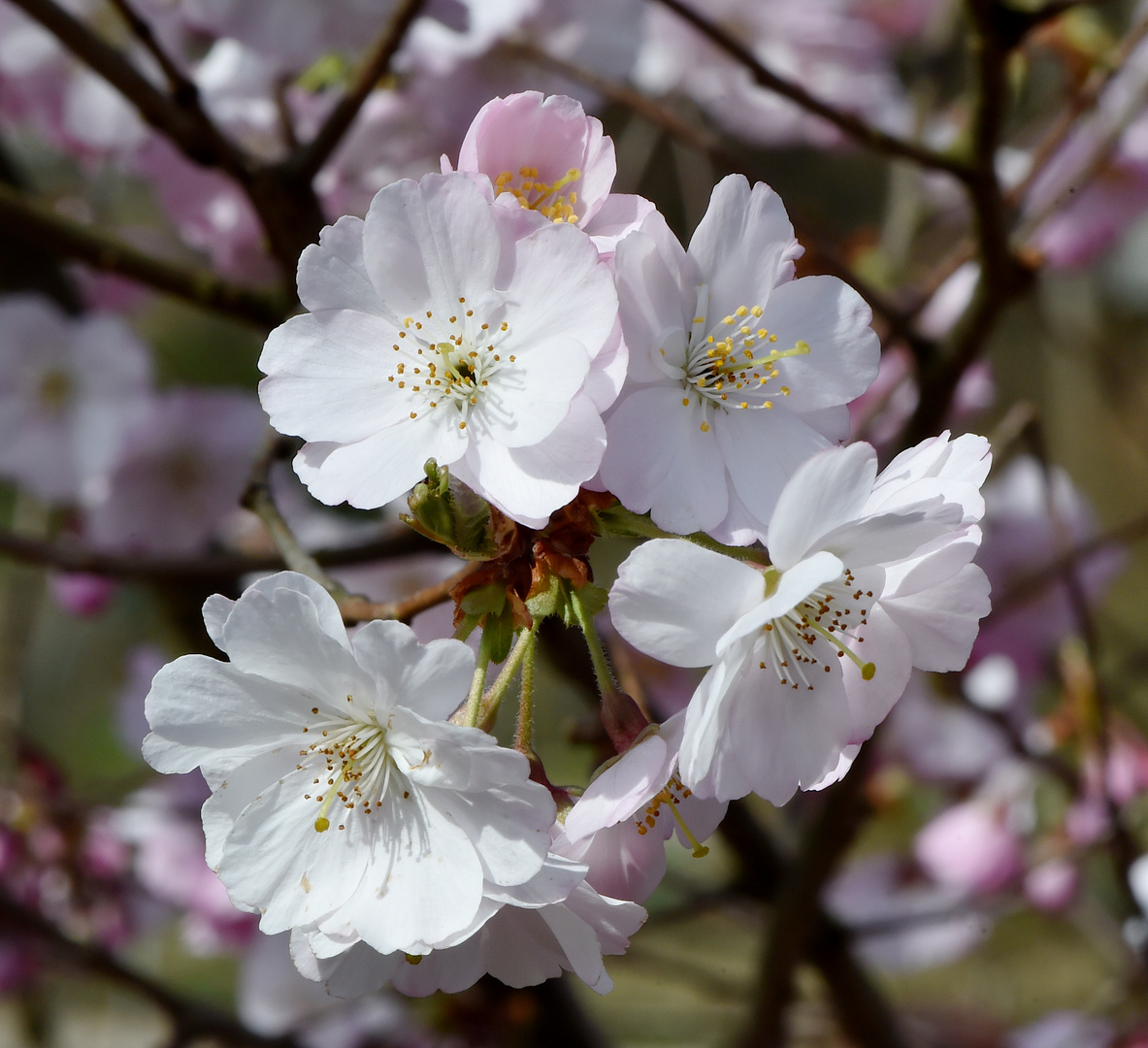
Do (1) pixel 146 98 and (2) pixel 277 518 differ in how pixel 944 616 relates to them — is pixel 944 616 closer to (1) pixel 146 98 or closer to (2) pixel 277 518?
(2) pixel 277 518

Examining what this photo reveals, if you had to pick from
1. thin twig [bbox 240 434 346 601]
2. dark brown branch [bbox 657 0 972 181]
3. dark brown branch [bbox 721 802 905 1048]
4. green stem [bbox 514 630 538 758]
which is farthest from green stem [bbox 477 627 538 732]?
dark brown branch [bbox 721 802 905 1048]

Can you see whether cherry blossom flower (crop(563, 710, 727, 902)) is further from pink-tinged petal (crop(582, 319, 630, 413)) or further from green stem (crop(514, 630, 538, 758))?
pink-tinged petal (crop(582, 319, 630, 413))

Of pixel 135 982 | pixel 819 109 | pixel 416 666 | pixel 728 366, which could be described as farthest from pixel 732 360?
pixel 135 982

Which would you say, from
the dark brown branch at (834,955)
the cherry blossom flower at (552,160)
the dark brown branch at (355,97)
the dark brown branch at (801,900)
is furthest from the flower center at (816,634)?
the dark brown branch at (834,955)

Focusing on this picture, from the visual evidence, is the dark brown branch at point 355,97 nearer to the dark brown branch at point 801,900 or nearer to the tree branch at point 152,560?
the tree branch at point 152,560

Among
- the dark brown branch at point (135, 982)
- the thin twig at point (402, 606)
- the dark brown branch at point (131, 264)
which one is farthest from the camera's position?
the dark brown branch at point (135, 982)
